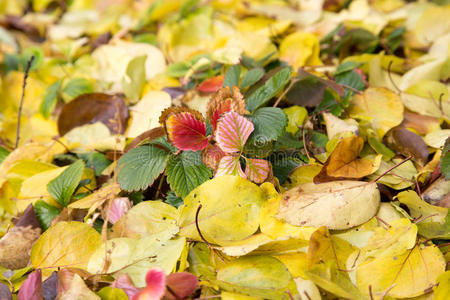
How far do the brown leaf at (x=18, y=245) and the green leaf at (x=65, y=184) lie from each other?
5 centimetres

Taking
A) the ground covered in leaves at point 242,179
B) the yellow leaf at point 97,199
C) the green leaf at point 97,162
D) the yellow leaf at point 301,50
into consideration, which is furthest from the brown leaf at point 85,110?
the yellow leaf at point 301,50

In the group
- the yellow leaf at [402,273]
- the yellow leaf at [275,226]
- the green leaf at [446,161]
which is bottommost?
the yellow leaf at [402,273]

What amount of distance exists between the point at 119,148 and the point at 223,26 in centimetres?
43

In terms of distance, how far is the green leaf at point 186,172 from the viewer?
0.45 metres

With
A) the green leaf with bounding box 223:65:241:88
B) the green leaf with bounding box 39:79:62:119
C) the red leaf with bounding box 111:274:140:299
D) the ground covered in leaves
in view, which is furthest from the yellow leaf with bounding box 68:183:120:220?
the green leaf with bounding box 39:79:62:119

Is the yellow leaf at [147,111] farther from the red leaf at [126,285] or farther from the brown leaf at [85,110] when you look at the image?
the red leaf at [126,285]

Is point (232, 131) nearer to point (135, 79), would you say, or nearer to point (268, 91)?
point (268, 91)

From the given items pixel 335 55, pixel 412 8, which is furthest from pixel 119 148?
pixel 412 8

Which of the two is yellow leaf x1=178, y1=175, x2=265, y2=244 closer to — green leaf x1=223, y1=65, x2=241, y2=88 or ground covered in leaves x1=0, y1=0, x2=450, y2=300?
ground covered in leaves x1=0, y1=0, x2=450, y2=300

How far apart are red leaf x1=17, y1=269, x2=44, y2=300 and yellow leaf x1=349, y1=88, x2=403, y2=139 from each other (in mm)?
459

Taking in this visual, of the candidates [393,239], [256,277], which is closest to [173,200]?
[256,277]

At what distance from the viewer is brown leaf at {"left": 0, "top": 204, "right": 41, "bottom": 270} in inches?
18.5

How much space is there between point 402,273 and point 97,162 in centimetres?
42

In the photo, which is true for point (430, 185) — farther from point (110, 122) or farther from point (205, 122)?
point (110, 122)
